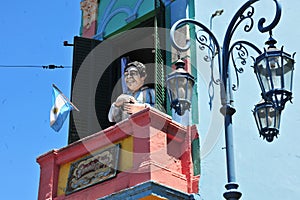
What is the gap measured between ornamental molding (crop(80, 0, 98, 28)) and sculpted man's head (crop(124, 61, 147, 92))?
8.36ft

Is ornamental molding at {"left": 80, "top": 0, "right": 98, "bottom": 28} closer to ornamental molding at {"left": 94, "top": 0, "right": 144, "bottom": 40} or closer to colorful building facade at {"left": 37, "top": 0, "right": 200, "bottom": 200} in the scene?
colorful building facade at {"left": 37, "top": 0, "right": 200, "bottom": 200}

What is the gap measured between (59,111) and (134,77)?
1.35 meters

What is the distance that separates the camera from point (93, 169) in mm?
8594

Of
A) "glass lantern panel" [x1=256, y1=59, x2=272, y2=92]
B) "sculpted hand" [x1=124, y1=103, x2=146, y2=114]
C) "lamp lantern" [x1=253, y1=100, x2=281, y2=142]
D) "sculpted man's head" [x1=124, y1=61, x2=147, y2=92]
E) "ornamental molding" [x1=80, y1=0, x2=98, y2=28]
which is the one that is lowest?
"lamp lantern" [x1=253, y1=100, x2=281, y2=142]

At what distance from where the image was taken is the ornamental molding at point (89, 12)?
38.9ft

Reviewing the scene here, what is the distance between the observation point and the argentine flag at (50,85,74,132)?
9773 mm

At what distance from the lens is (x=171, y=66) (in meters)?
9.53

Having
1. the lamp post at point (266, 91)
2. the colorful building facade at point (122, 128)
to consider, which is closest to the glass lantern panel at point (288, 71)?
the lamp post at point (266, 91)

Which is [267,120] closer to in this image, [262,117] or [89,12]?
[262,117]

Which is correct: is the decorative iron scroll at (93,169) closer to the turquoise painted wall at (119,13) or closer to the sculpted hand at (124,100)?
the sculpted hand at (124,100)

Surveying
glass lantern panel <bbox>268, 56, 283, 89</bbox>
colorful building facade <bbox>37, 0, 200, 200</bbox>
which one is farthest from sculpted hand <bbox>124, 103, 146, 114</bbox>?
glass lantern panel <bbox>268, 56, 283, 89</bbox>

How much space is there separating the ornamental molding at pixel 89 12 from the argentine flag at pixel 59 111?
2377mm

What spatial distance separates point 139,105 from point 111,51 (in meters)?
2.49

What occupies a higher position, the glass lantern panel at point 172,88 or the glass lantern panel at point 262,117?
the glass lantern panel at point 172,88
